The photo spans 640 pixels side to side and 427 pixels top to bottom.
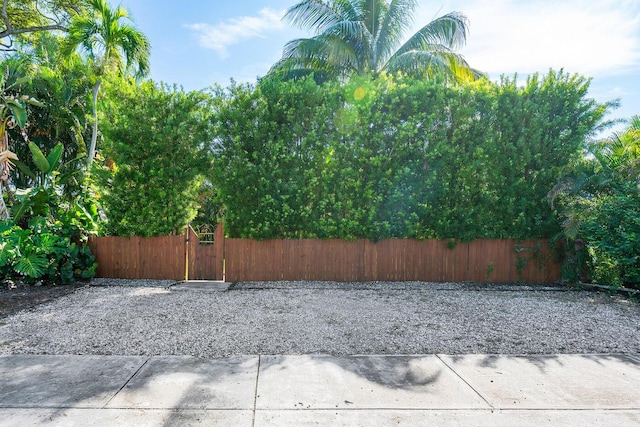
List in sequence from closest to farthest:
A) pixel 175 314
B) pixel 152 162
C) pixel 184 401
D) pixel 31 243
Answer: pixel 184 401
pixel 175 314
pixel 31 243
pixel 152 162

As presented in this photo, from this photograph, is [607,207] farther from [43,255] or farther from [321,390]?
[43,255]

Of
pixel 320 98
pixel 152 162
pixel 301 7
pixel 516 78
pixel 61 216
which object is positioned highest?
pixel 301 7

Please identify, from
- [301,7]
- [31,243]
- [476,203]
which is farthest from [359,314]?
[301,7]

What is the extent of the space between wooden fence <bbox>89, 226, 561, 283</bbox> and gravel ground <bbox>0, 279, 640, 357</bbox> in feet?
2.71

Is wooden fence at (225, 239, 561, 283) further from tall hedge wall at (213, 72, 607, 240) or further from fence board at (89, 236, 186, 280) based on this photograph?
fence board at (89, 236, 186, 280)

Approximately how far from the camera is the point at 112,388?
10.8ft

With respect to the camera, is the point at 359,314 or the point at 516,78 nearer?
the point at 359,314

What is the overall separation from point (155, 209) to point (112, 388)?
229 inches

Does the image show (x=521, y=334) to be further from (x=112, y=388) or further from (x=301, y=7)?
(x=301, y=7)

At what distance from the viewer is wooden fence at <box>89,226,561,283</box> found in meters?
8.65

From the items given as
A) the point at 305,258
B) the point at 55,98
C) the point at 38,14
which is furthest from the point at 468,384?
the point at 38,14

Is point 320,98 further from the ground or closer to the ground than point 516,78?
closer to the ground

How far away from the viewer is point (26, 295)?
7.03 m

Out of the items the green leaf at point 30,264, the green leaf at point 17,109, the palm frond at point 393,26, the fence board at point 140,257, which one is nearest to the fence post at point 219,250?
the fence board at point 140,257
